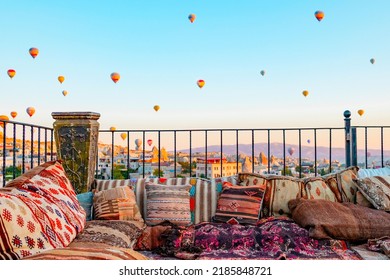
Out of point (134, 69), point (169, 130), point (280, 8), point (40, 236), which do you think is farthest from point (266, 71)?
point (40, 236)

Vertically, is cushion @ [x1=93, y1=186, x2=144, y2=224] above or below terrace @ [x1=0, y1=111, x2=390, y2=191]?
below

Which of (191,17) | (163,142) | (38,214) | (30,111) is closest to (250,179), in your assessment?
(163,142)

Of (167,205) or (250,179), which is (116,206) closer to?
(167,205)

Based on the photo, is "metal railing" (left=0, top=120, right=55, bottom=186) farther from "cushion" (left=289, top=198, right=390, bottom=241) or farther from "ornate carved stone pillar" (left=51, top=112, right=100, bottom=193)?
"cushion" (left=289, top=198, right=390, bottom=241)

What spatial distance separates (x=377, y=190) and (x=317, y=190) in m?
0.38

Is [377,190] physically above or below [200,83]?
below

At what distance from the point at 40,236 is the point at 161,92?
8.55m

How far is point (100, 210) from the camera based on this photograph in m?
2.27

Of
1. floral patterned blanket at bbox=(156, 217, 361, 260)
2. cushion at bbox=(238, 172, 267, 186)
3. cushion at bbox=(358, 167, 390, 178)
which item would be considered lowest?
floral patterned blanket at bbox=(156, 217, 361, 260)

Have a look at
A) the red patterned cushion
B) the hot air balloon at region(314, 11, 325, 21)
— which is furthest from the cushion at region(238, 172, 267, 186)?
the hot air balloon at region(314, 11, 325, 21)

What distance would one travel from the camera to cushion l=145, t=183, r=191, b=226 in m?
2.34

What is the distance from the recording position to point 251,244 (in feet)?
6.32

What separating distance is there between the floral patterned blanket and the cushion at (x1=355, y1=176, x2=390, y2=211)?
0.57m
